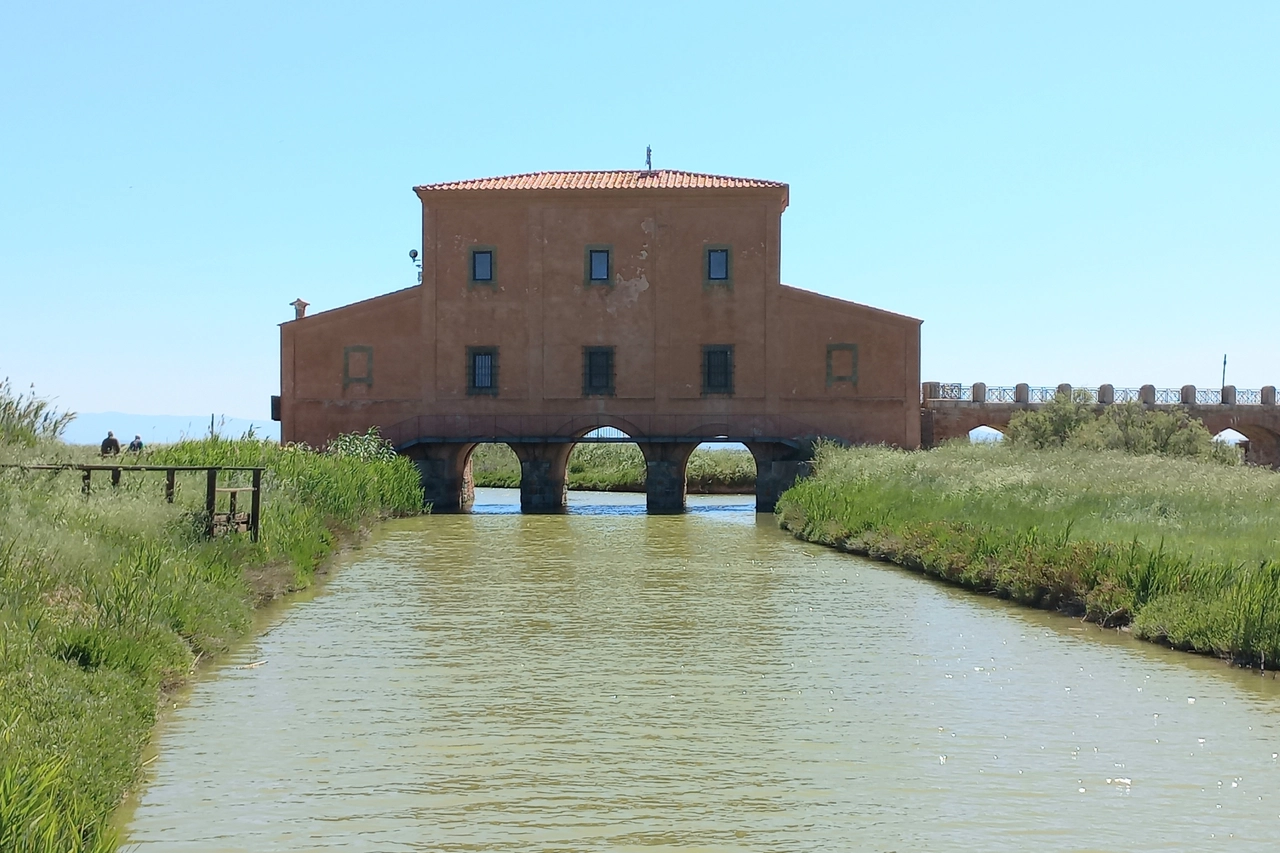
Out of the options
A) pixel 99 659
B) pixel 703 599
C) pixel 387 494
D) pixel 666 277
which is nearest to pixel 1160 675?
pixel 703 599

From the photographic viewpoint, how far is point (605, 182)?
4472cm

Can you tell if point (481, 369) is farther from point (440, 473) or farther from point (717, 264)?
point (717, 264)

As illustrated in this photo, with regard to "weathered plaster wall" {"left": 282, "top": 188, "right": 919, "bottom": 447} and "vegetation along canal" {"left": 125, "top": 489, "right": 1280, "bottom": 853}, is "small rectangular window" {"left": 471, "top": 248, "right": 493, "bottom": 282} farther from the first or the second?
"vegetation along canal" {"left": 125, "top": 489, "right": 1280, "bottom": 853}

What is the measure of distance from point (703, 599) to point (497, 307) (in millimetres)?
25574

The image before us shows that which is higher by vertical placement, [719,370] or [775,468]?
[719,370]

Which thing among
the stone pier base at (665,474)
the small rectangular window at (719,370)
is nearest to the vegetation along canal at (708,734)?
the stone pier base at (665,474)

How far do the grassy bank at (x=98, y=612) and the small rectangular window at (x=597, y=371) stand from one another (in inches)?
742

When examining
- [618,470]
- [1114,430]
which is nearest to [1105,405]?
[1114,430]

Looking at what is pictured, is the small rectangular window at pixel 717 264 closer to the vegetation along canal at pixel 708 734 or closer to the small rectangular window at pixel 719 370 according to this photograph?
the small rectangular window at pixel 719 370

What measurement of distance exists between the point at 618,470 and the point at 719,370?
18.9 m

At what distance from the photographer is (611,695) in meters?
12.5

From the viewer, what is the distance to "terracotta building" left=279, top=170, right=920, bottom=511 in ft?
143

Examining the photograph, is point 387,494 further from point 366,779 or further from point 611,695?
point 366,779

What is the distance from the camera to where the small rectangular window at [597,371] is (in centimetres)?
4384
